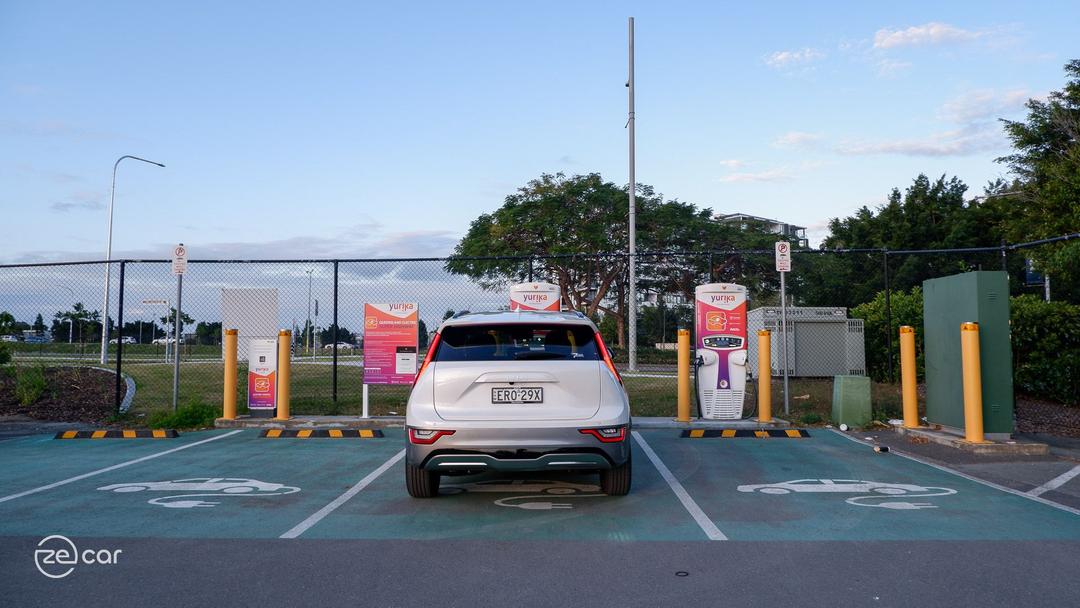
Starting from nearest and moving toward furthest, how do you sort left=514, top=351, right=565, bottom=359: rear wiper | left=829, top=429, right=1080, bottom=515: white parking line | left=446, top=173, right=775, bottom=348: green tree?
Result: left=514, top=351, right=565, bottom=359: rear wiper → left=829, top=429, right=1080, bottom=515: white parking line → left=446, top=173, right=775, bottom=348: green tree

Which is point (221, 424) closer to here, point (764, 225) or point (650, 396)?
point (650, 396)

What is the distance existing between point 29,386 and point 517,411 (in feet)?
39.5

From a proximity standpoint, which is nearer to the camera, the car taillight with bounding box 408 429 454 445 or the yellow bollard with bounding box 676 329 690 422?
the car taillight with bounding box 408 429 454 445

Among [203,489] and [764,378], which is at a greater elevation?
[764,378]

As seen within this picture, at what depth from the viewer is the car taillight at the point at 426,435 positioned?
214 inches

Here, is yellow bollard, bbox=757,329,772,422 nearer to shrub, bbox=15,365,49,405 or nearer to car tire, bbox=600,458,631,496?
car tire, bbox=600,458,631,496

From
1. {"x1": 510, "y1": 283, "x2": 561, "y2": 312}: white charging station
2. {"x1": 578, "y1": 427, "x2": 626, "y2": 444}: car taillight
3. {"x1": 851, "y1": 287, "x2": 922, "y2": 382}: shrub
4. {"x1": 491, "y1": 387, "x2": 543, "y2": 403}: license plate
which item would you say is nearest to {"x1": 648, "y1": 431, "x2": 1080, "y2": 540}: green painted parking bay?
{"x1": 578, "y1": 427, "x2": 626, "y2": 444}: car taillight

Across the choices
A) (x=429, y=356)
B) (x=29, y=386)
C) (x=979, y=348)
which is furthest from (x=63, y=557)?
(x=29, y=386)

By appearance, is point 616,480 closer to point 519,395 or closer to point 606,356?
point 606,356

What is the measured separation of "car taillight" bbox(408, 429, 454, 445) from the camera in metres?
5.43

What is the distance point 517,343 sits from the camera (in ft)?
19.5

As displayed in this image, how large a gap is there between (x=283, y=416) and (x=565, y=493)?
604 centimetres

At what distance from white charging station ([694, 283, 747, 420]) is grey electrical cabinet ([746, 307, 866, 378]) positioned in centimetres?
720

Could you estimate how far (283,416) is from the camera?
35.9 feet
